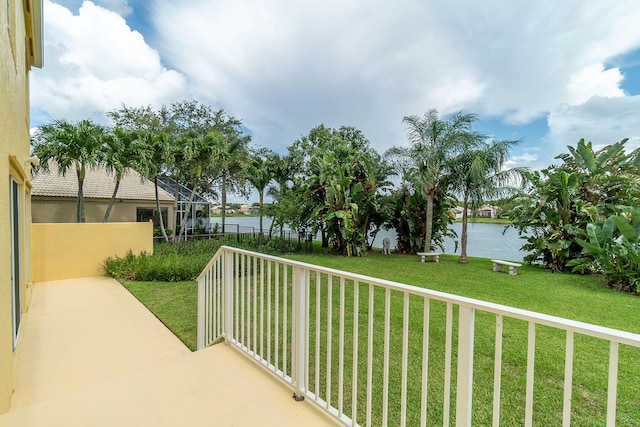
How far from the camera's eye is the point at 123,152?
11.1 metres

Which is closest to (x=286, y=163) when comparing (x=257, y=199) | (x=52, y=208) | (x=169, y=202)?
(x=257, y=199)

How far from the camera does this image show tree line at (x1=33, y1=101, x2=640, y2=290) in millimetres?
9562

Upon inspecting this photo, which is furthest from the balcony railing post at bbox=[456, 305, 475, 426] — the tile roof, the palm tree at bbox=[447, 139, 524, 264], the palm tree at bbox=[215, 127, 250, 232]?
the tile roof

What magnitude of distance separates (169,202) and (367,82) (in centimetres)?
1275

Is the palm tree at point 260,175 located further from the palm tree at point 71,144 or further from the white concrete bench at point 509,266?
the white concrete bench at point 509,266

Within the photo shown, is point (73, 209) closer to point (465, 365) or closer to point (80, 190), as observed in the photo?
point (80, 190)

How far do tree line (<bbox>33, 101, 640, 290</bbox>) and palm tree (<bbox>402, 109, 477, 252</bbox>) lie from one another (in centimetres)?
4

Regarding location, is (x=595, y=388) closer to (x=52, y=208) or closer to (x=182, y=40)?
(x=182, y=40)

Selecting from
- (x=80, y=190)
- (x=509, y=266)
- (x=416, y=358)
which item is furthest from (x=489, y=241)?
(x=80, y=190)

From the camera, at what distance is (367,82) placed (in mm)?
11586

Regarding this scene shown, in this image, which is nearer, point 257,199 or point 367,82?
point 367,82

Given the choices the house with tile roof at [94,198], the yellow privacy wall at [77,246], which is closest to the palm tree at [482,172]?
the yellow privacy wall at [77,246]

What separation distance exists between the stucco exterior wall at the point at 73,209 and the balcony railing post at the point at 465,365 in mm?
17615

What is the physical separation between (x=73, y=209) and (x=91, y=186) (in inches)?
64.8
